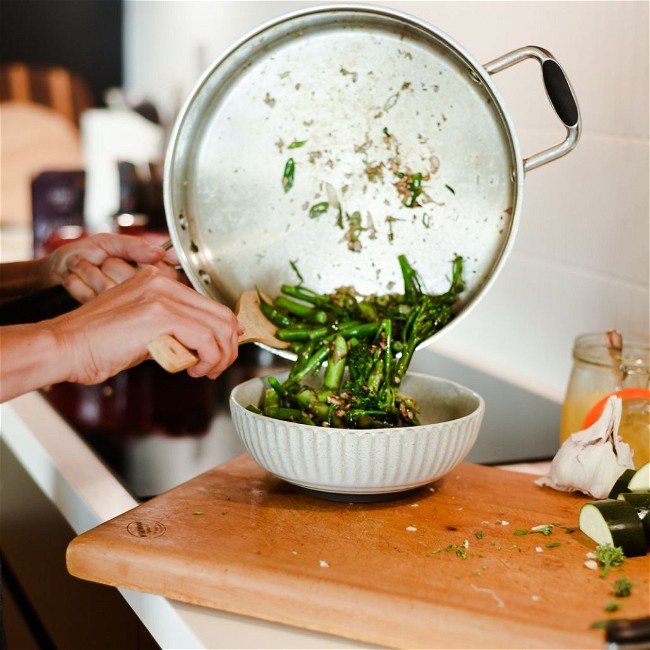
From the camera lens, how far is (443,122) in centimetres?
97

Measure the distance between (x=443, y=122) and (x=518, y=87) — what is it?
51 cm

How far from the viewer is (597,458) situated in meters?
0.87

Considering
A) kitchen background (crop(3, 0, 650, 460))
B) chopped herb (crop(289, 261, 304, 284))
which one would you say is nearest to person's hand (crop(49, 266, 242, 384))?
chopped herb (crop(289, 261, 304, 284))

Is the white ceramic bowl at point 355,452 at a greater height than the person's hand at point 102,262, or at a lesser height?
lesser

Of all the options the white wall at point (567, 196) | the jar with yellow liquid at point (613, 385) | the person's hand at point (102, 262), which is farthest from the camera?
the white wall at point (567, 196)

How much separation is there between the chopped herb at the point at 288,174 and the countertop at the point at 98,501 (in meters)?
0.37

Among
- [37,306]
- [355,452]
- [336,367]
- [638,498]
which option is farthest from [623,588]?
[37,306]

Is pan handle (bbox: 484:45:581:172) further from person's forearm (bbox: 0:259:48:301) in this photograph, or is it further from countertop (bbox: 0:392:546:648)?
person's forearm (bbox: 0:259:48:301)

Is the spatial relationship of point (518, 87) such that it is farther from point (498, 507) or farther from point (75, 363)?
point (75, 363)

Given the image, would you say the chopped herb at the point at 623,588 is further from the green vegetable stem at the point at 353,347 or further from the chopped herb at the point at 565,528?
the green vegetable stem at the point at 353,347

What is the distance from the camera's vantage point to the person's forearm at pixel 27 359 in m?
0.73

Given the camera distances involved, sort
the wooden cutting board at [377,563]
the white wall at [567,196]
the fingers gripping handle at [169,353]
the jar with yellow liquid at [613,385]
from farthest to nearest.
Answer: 1. the white wall at [567,196]
2. the jar with yellow liquid at [613,385]
3. the fingers gripping handle at [169,353]
4. the wooden cutting board at [377,563]

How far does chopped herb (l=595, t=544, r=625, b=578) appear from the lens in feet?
2.35

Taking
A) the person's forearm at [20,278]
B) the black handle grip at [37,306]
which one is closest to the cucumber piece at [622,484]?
the black handle grip at [37,306]
